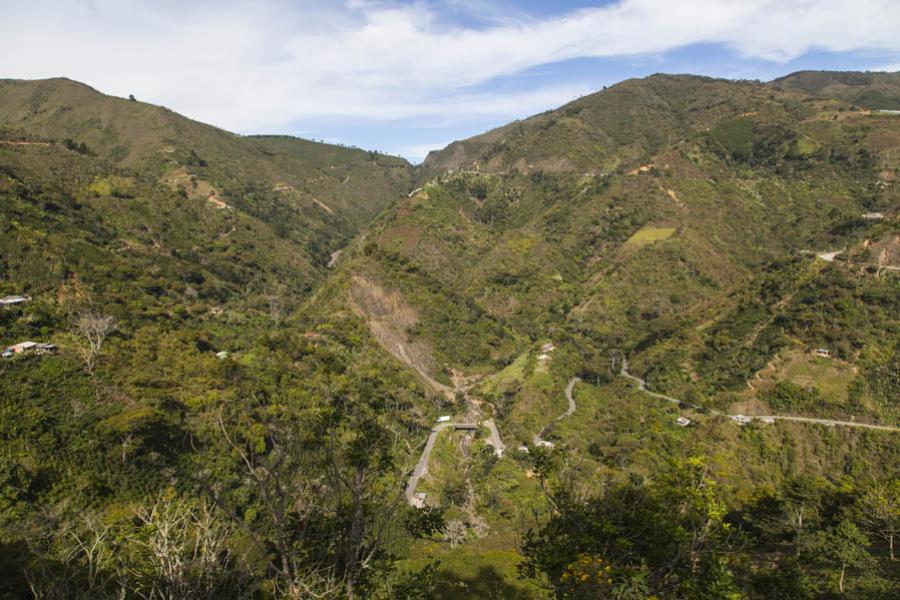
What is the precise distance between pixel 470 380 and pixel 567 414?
16.4 m

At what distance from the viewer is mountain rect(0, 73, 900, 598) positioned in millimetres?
10398

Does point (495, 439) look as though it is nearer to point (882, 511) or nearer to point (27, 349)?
point (882, 511)

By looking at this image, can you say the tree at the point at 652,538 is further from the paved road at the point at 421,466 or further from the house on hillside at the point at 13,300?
the house on hillside at the point at 13,300

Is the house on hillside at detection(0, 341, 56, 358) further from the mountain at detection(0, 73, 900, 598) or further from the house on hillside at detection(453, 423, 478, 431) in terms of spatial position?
the house on hillside at detection(453, 423, 478, 431)

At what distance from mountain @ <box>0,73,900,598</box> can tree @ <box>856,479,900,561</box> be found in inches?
23.4

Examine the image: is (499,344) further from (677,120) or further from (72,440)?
(677,120)

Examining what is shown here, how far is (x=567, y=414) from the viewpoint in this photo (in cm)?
6281


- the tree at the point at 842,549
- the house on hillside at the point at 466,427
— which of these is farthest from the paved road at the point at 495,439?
the tree at the point at 842,549

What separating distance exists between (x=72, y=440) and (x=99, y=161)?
283 ft

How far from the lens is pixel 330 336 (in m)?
60.8

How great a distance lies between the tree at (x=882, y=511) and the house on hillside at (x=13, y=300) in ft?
210

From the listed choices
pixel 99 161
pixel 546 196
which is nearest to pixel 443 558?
pixel 99 161

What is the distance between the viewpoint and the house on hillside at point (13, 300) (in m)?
40.7

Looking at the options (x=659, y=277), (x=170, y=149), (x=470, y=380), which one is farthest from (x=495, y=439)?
(x=170, y=149)
